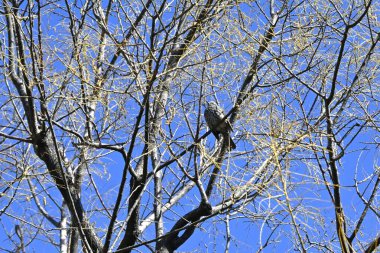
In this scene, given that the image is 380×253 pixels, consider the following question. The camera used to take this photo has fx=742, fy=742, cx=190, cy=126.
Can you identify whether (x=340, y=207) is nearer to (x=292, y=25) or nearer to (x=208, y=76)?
(x=208, y=76)

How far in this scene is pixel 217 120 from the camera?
5.71 meters

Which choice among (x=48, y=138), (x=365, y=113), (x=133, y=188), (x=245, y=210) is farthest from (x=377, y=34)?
(x=48, y=138)

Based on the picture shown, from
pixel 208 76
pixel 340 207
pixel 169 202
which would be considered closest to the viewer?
pixel 340 207

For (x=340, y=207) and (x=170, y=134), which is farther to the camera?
(x=170, y=134)

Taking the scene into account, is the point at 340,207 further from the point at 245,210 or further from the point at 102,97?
the point at 102,97

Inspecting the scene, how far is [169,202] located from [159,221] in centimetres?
27

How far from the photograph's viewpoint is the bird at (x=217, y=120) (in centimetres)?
527

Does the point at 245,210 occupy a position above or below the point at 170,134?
below

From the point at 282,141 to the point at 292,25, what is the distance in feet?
4.55

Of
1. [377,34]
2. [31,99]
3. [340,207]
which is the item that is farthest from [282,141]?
[31,99]

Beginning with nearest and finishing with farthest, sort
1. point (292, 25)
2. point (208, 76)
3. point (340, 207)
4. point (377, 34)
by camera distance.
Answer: point (340, 207), point (377, 34), point (208, 76), point (292, 25)

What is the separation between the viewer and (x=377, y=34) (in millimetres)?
4223

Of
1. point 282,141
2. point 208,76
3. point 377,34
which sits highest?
point 208,76

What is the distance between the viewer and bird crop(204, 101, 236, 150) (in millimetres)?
5266
